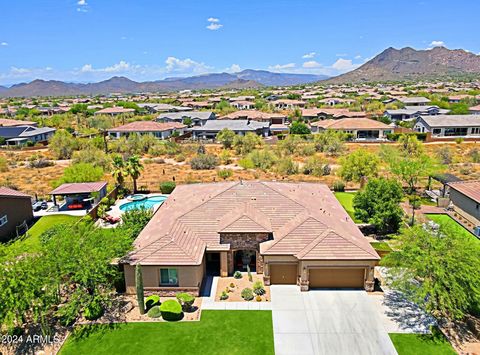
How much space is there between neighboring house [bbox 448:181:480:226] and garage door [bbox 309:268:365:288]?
16361 millimetres

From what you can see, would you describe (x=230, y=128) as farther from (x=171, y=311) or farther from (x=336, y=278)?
(x=171, y=311)

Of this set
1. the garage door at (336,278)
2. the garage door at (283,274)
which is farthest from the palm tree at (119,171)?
the garage door at (336,278)

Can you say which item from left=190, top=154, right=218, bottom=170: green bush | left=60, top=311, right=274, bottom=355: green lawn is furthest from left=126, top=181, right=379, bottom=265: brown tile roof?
left=190, top=154, right=218, bottom=170: green bush

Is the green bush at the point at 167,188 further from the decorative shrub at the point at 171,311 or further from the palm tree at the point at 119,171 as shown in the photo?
the decorative shrub at the point at 171,311

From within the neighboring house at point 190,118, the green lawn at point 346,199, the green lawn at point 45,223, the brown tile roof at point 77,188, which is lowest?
the green lawn at point 45,223

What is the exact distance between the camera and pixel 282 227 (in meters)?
26.1

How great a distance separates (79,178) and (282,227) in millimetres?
27885

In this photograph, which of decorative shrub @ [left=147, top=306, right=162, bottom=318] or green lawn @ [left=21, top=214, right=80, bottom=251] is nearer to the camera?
decorative shrub @ [left=147, top=306, right=162, bottom=318]

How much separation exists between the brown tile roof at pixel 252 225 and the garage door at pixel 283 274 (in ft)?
3.77

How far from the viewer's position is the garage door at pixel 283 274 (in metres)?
24.2

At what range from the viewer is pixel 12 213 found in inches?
1326

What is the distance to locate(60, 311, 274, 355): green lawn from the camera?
18.8 metres

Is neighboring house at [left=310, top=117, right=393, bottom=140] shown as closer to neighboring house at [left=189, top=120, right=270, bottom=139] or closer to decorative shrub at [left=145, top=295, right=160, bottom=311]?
neighboring house at [left=189, top=120, right=270, bottom=139]

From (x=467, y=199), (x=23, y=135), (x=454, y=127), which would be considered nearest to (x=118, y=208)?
(x=467, y=199)
